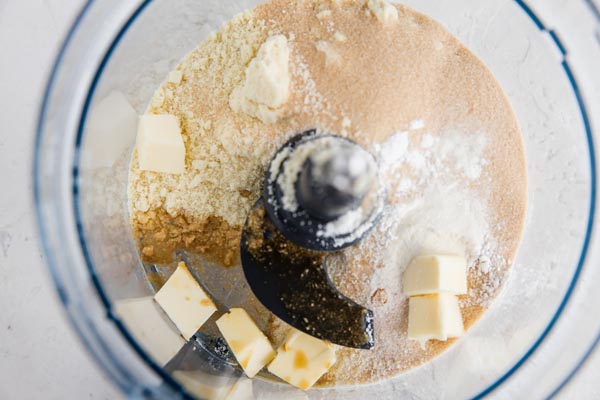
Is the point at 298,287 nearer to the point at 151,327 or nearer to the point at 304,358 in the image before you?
the point at 304,358

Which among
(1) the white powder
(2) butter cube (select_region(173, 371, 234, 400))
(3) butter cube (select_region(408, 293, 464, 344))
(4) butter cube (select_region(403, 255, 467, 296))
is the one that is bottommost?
(2) butter cube (select_region(173, 371, 234, 400))

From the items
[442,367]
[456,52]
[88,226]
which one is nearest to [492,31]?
[456,52]


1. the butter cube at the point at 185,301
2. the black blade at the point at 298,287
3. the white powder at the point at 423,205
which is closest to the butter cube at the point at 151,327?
the butter cube at the point at 185,301

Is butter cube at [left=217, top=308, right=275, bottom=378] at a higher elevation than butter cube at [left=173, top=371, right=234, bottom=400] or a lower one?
higher

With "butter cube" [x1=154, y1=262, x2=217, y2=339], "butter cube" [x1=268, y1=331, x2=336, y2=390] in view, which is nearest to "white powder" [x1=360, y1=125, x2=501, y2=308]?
"butter cube" [x1=268, y1=331, x2=336, y2=390]

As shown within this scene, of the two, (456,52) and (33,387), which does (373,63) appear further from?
(33,387)

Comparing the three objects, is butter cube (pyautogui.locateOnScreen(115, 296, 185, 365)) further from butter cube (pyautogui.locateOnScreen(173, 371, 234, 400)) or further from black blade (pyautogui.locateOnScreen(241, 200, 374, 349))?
black blade (pyautogui.locateOnScreen(241, 200, 374, 349))
